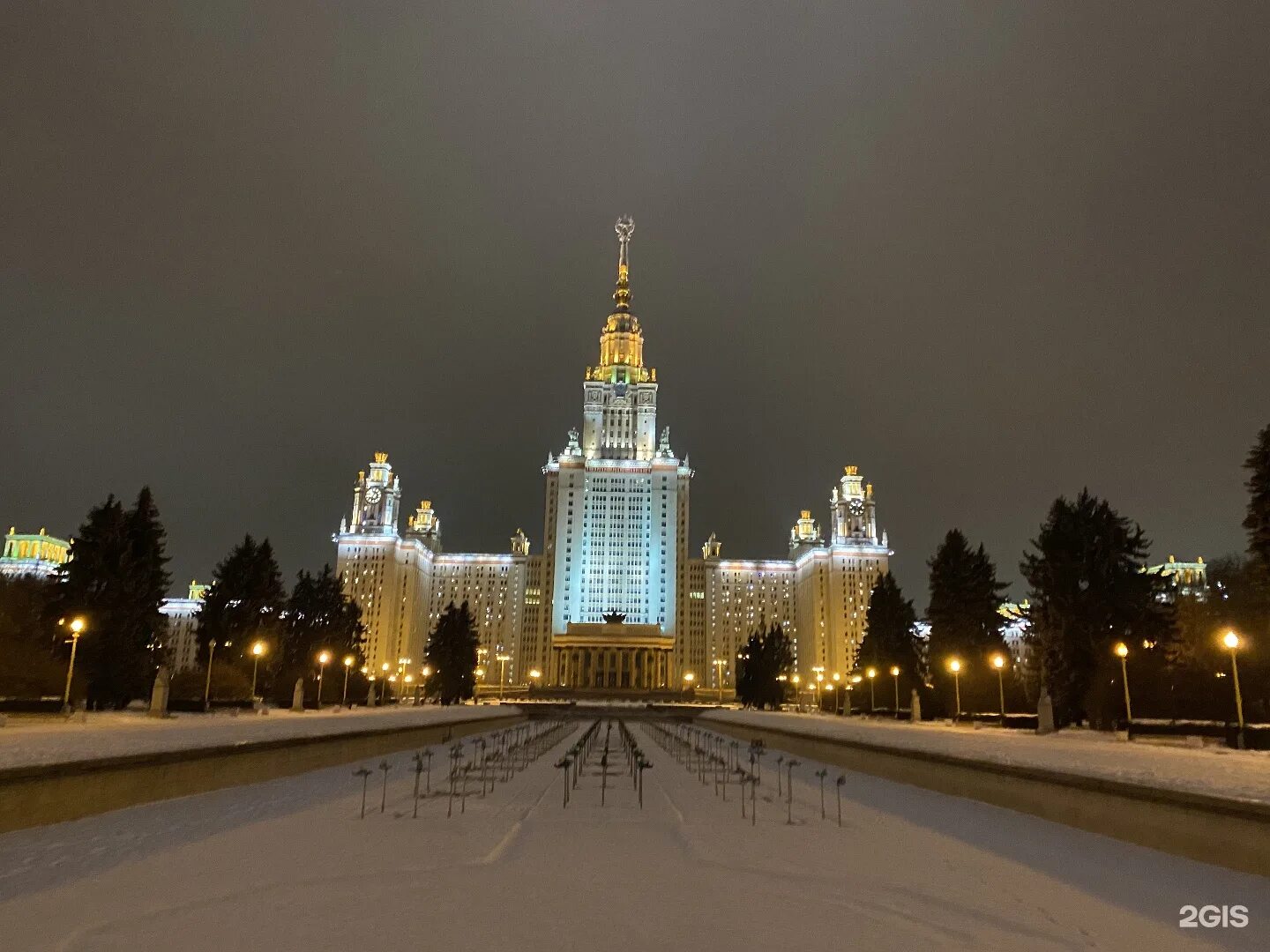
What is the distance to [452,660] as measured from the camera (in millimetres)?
72375

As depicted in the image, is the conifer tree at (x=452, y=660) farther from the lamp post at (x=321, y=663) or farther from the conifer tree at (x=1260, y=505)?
the conifer tree at (x=1260, y=505)

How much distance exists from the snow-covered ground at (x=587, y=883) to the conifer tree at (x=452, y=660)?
193 ft

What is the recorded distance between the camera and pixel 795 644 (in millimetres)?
151625

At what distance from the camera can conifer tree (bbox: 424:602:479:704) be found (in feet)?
237

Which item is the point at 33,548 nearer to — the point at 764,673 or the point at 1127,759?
the point at 764,673

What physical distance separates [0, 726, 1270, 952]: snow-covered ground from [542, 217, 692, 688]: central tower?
113953 millimetres

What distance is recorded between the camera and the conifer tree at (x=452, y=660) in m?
72.2

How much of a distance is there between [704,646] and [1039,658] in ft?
354

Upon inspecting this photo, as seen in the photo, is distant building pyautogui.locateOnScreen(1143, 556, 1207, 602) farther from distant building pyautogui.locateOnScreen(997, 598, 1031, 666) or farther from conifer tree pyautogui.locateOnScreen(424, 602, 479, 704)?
conifer tree pyautogui.locateOnScreen(424, 602, 479, 704)

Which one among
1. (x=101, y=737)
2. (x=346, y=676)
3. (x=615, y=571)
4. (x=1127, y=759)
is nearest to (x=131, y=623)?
(x=346, y=676)

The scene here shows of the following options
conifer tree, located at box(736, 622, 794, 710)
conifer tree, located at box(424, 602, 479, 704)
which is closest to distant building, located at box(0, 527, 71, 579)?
conifer tree, located at box(424, 602, 479, 704)

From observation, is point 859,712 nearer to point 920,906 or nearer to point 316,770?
point 316,770

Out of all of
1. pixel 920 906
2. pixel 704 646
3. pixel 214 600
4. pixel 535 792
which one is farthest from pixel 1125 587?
pixel 704 646

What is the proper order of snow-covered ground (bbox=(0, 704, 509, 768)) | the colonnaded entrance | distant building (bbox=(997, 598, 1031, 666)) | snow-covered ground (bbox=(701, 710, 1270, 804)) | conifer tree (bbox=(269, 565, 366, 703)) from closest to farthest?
snow-covered ground (bbox=(701, 710, 1270, 804))
snow-covered ground (bbox=(0, 704, 509, 768))
distant building (bbox=(997, 598, 1031, 666))
conifer tree (bbox=(269, 565, 366, 703))
the colonnaded entrance
